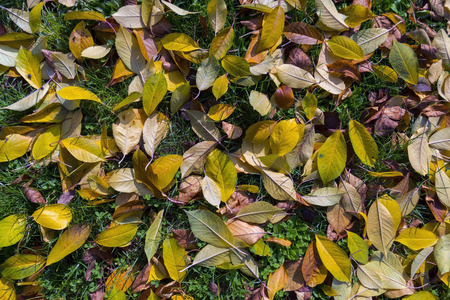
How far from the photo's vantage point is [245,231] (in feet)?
5.57

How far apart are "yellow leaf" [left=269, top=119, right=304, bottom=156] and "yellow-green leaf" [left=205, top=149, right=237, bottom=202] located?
0.88 ft

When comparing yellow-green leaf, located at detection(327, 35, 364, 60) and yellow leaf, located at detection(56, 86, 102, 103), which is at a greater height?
yellow-green leaf, located at detection(327, 35, 364, 60)

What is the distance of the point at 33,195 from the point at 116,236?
540 mm

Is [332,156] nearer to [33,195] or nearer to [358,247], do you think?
[358,247]

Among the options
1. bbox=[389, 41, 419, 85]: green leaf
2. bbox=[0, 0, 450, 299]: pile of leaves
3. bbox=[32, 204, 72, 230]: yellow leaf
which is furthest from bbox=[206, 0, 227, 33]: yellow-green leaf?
bbox=[32, 204, 72, 230]: yellow leaf

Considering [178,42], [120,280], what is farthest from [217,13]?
[120,280]

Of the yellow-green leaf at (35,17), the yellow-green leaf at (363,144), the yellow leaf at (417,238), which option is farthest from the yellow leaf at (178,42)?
the yellow leaf at (417,238)

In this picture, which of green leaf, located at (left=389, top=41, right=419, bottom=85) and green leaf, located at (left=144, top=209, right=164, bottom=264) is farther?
green leaf, located at (left=389, top=41, right=419, bottom=85)

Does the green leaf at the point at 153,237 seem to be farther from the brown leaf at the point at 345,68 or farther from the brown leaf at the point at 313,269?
the brown leaf at the point at 345,68

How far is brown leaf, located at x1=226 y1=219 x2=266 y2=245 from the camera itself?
1688 mm

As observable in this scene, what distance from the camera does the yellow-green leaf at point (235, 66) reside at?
5.54 ft

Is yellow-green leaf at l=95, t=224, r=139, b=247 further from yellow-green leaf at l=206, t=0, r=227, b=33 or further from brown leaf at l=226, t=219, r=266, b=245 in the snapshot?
yellow-green leaf at l=206, t=0, r=227, b=33

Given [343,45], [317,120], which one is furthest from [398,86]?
[317,120]

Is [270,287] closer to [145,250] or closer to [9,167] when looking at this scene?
[145,250]
